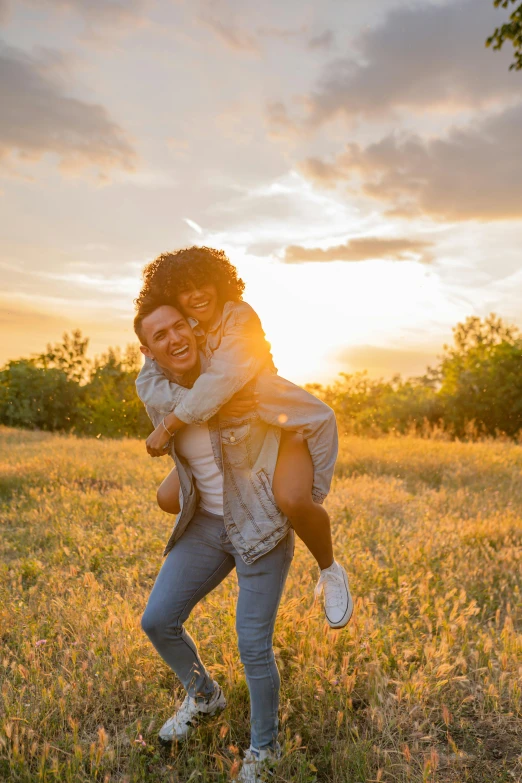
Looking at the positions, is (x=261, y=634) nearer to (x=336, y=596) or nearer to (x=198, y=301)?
(x=336, y=596)

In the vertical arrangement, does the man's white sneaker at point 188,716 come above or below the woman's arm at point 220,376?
below

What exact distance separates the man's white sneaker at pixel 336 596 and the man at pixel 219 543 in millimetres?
375

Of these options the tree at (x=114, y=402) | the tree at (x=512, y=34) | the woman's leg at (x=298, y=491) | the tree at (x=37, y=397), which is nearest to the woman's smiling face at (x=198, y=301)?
the woman's leg at (x=298, y=491)

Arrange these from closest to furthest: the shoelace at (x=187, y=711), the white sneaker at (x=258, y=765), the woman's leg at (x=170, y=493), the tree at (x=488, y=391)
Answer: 1. the white sneaker at (x=258, y=765)
2. the shoelace at (x=187, y=711)
3. the woman's leg at (x=170, y=493)
4. the tree at (x=488, y=391)

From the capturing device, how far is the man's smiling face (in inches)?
125

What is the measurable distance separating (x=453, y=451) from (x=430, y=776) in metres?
9.65

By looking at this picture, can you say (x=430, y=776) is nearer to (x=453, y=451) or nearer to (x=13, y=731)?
(x=13, y=731)

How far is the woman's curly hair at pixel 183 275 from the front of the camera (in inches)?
128

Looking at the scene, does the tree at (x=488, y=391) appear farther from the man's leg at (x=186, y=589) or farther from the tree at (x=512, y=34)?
the man's leg at (x=186, y=589)

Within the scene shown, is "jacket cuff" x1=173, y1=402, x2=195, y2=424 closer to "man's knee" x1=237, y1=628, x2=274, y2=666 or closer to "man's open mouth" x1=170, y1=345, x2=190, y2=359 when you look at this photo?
"man's open mouth" x1=170, y1=345, x2=190, y2=359

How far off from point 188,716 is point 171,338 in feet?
6.67

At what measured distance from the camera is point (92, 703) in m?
3.61

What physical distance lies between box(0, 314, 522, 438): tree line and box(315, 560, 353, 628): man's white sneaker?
46.3 ft

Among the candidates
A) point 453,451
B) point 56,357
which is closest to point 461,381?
point 453,451
